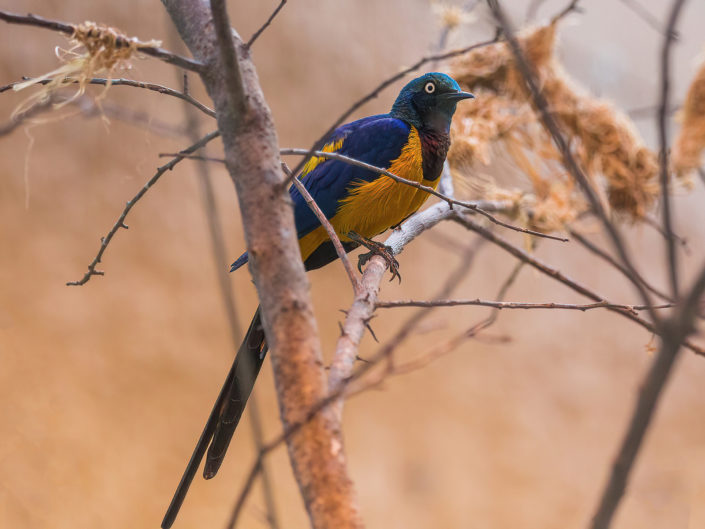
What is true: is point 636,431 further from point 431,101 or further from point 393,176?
point 431,101

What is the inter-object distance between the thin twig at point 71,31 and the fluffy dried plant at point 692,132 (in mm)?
1869

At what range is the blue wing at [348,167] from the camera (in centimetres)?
143

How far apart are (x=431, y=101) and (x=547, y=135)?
0.62 m

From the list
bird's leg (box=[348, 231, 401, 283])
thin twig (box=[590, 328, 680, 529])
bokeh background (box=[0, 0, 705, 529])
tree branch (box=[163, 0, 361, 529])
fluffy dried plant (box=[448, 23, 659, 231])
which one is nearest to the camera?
thin twig (box=[590, 328, 680, 529])

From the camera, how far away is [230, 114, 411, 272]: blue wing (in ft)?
4.70

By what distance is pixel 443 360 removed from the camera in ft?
13.0

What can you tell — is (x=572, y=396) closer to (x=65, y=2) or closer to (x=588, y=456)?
(x=588, y=456)

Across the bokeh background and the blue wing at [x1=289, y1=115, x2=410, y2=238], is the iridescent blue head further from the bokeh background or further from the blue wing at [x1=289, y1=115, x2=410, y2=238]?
the bokeh background

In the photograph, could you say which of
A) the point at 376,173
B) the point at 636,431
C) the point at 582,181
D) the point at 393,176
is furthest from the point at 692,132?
the point at 636,431

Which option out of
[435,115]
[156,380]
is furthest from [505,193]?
[156,380]

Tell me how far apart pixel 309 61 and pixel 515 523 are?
285cm

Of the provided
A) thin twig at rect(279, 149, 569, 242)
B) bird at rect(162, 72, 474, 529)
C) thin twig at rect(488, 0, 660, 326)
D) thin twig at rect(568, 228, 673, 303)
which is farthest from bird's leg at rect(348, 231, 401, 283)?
thin twig at rect(488, 0, 660, 326)

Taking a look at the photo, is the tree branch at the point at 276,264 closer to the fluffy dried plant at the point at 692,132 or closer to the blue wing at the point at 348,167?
the blue wing at the point at 348,167

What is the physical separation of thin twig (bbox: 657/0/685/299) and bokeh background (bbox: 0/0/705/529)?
230cm
